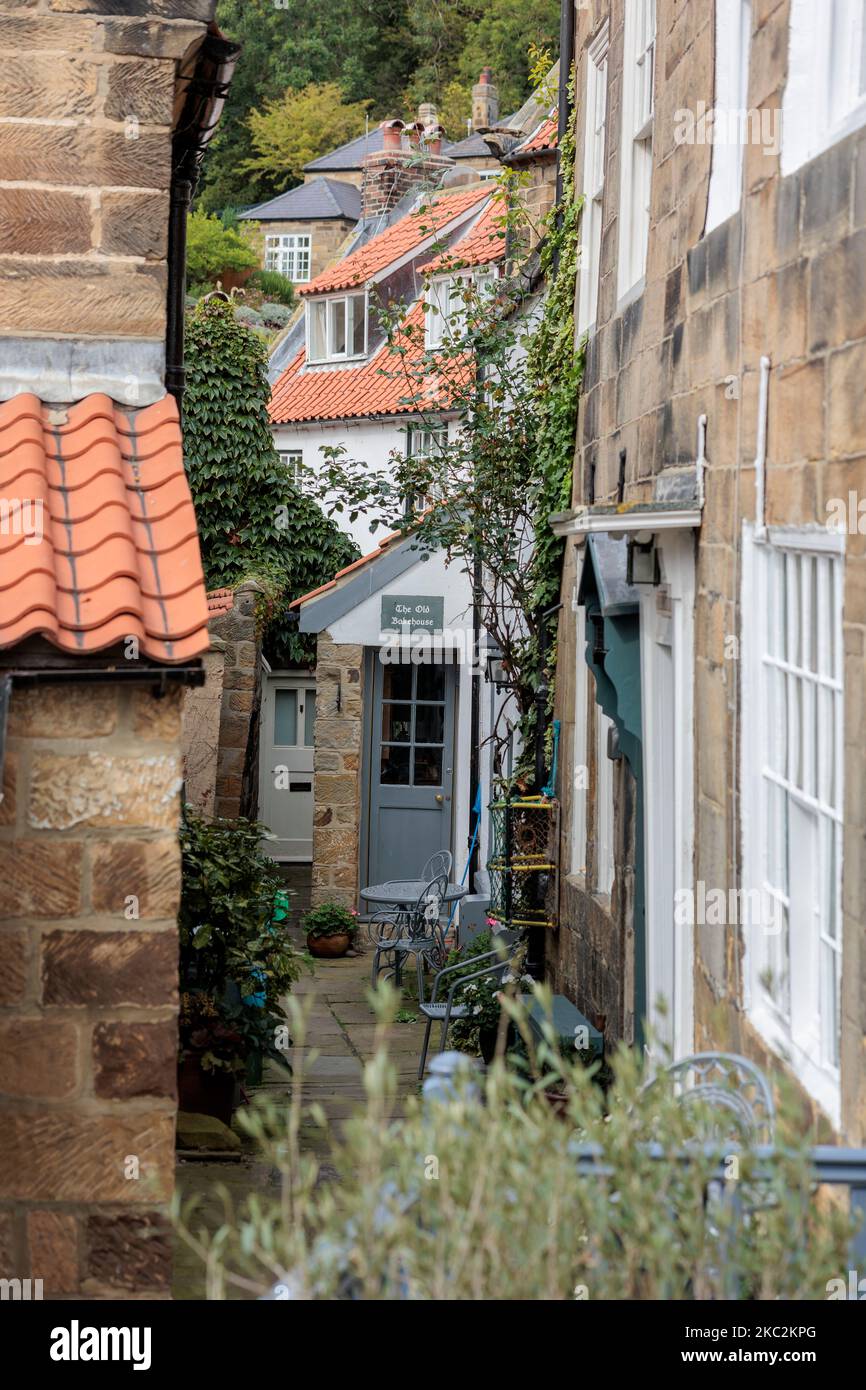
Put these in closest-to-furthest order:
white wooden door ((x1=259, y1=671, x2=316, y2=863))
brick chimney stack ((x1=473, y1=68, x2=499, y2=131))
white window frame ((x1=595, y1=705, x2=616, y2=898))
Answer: white window frame ((x1=595, y1=705, x2=616, y2=898)), white wooden door ((x1=259, y1=671, x2=316, y2=863)), brick chimney stack ((x1=473, y1=68, x2=499, y2=131))

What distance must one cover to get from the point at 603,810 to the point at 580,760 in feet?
2.21

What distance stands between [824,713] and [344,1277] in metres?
2.28

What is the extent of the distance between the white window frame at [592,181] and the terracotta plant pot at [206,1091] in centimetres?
466

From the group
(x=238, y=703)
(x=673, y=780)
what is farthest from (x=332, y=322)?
(x=673, y=780)

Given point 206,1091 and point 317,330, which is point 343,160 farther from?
point 206,1091

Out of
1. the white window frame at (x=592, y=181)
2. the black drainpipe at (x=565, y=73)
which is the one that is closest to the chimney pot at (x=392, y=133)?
the black drainpipe at (x=565, y=73)

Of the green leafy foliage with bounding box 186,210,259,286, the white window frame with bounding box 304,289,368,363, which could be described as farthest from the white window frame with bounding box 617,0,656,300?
the green leafy foliage with bounding box 186,210,259,286

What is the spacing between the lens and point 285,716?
19.0 metres

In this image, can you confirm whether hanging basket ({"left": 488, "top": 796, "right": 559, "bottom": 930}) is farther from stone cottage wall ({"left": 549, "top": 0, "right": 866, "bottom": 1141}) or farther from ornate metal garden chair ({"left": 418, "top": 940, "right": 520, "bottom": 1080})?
stone cottage wall ({"left": 549, "top": 0, "right": 866, "bottom": 1141})

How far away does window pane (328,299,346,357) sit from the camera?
→ 79.5ft

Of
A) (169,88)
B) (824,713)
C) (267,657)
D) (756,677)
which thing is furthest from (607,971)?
(267,657)

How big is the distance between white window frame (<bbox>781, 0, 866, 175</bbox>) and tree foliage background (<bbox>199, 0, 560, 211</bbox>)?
40819 millimetres

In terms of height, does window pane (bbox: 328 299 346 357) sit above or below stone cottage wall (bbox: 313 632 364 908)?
above

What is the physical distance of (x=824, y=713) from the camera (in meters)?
4.39
